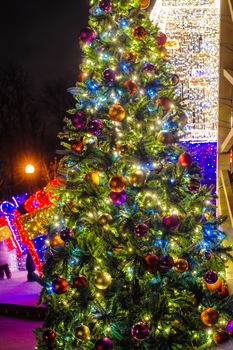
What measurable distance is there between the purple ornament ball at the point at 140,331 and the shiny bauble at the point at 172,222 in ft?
2.83

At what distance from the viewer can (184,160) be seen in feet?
15.3

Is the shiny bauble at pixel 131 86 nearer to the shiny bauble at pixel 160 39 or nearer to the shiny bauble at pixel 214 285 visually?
the shiny bauble at pixel 160 39

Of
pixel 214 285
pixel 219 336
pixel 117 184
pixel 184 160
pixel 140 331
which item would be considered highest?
pixel 184 160

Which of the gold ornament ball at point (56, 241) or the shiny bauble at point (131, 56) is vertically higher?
the shiny bauble at point (131, 56)

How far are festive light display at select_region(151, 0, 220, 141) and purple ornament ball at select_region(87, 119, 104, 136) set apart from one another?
615 centimetres

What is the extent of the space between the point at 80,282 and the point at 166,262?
0.78m

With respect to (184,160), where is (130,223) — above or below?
below

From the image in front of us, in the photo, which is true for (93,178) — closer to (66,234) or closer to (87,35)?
(66,234)

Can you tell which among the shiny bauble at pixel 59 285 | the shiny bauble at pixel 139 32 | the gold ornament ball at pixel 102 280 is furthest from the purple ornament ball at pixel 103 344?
the shiny bauble at pixel 139 32

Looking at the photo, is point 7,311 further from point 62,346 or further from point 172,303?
point 172,303

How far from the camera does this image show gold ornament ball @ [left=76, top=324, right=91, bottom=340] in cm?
439

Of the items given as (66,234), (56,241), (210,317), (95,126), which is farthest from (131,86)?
(210,317)

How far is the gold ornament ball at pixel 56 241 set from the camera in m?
4.79

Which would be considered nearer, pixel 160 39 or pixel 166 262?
pixel 166 262
